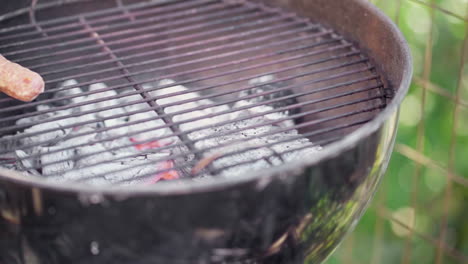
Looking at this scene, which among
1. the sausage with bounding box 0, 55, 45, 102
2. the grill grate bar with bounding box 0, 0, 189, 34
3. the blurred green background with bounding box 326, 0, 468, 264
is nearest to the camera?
the sausage with bounding box 0, 55, 45, 102

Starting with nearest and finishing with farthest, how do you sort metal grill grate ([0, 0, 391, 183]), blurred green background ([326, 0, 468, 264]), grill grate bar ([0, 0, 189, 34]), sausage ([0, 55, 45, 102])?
1. sausage ([0, 55, 45, 102])
2. metal grill grate ([0, 0, 391, 183])
3. grill grate bar ([0, 0, 189, 34])
4. blurred green background ([326, 0, 468, 264])

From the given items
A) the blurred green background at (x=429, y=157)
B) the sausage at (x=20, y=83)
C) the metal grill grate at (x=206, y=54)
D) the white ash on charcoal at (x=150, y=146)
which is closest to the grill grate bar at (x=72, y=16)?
the metal grill grate at (x=206, y=54)

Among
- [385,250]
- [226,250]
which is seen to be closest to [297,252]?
[226,250]

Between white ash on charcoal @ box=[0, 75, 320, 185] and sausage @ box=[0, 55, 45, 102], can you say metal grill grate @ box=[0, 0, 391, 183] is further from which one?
sausage @ box=[0, 55, 45, 102]

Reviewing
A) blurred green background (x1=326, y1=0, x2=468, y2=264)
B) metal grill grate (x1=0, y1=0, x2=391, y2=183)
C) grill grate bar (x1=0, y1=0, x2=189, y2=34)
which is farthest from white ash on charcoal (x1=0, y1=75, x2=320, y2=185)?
blurred green background (x1=326, y1=0, x2=468, y2=264)

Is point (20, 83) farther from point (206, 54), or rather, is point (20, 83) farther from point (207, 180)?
point (206, 54)

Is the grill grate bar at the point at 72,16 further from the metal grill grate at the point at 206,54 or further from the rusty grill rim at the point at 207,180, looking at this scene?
the rusty grill rim at the point at 207,180

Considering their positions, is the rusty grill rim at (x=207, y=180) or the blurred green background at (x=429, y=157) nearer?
the rusty grill rim at (x=207, y=180)

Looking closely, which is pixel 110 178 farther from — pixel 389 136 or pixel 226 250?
pixel 389 136
